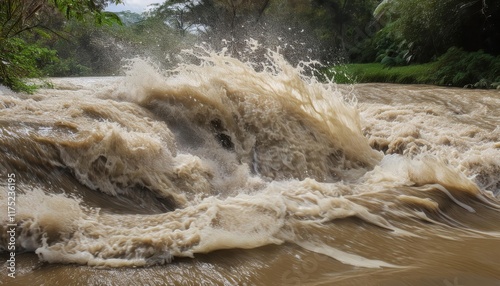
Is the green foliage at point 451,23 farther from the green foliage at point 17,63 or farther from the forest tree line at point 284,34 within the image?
the green foliage at point 17,63

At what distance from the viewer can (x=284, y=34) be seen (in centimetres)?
2705

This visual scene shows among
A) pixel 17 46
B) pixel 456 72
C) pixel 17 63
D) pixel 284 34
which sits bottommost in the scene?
pixel 17 63

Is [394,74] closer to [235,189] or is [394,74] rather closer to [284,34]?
[235,189]

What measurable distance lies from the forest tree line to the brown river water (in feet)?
3.59

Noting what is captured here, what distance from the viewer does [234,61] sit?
522cm

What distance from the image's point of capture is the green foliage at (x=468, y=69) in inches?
Answer: 409

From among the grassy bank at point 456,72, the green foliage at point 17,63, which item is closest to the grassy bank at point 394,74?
the grassy bank at point 456,72

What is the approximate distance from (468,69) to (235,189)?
937 cm

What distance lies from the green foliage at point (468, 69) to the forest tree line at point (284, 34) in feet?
0.10

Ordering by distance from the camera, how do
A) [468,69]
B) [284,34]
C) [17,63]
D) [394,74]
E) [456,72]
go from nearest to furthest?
1. [17,63]
2. [468,69]
3. [456,72]
4. [394,74]
5. [284,34]

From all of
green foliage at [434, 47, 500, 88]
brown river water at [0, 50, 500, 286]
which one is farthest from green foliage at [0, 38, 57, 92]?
green foliage at [434, 47, 500, 88]

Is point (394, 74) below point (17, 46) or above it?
above

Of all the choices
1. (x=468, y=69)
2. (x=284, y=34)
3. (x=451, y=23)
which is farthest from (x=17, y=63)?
(x=284, y=34)

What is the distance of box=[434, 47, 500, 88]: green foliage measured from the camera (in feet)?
34.1
